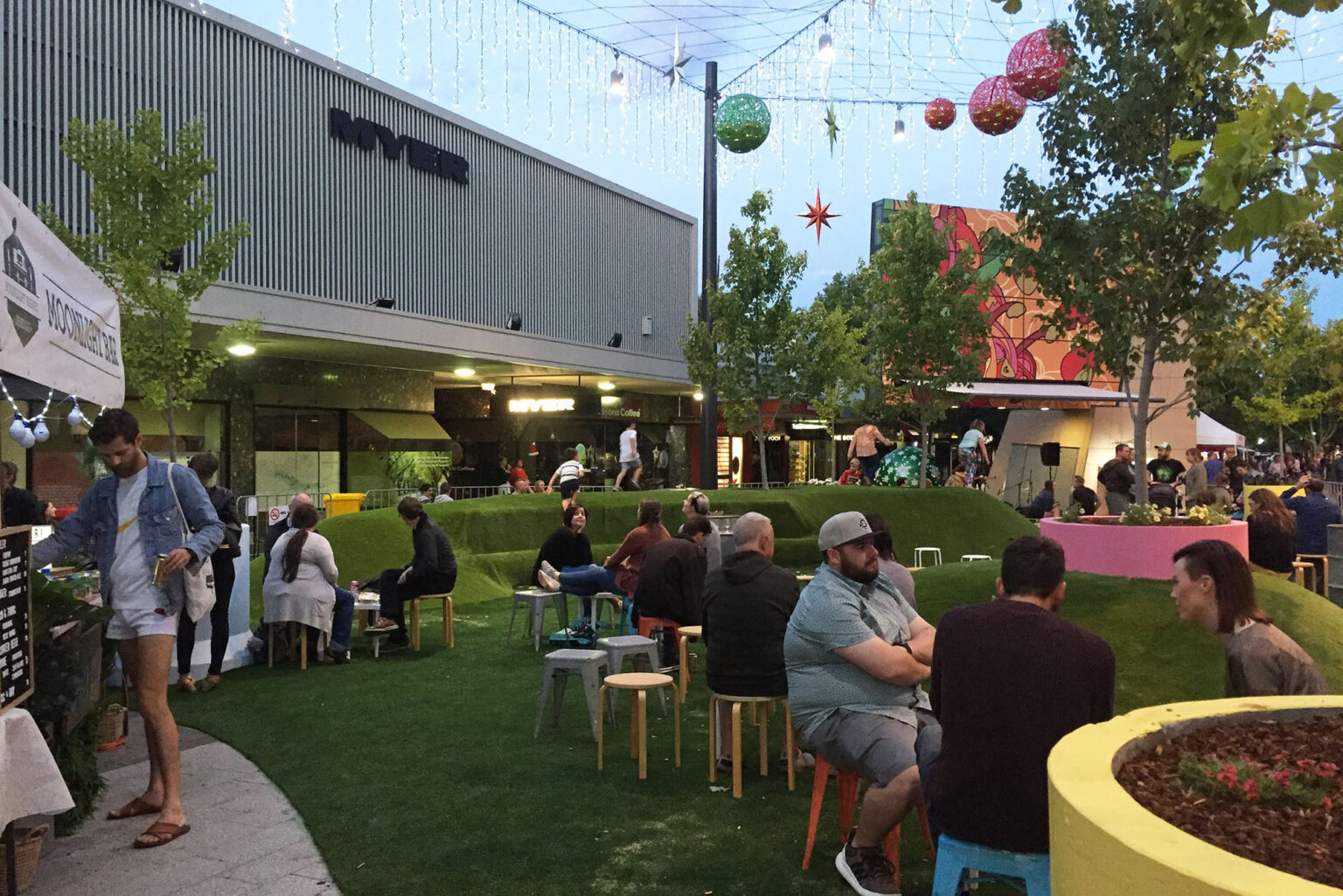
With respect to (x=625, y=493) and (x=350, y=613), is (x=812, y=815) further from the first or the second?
(x=625, y=493)

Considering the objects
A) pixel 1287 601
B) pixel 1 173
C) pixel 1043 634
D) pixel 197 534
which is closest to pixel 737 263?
pixel 1 173

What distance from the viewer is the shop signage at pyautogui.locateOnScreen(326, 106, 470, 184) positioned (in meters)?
22.0

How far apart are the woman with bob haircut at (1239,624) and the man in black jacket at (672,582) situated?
175 inches

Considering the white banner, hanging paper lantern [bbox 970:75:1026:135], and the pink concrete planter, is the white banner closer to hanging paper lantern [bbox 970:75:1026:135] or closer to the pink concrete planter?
the pink concrete planter

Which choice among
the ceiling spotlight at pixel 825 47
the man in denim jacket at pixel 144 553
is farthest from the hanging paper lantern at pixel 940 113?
the man in denim jacket at pixel 144 553

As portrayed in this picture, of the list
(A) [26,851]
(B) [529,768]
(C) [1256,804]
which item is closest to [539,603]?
(B) [529,768]

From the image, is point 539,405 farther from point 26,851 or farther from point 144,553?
point 26,851

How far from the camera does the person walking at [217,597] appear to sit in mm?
8523

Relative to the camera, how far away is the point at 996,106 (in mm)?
12133

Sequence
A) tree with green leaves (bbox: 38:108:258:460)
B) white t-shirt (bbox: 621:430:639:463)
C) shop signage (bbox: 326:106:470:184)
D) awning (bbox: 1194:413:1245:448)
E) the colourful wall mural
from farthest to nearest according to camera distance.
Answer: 1. awning (bbox: 1194:413:1245:448)
2. the colourful wall mural
3. shop signage (bbox: 326:106:470:184)
4. white t-shirt (bbox: 621:430:639:463)
5. tree with green leaves (bbox: 38:108:258:460)

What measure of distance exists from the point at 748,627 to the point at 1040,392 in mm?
31930

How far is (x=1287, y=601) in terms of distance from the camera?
728cm

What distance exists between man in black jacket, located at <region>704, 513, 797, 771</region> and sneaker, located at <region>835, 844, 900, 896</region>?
1.23 metres

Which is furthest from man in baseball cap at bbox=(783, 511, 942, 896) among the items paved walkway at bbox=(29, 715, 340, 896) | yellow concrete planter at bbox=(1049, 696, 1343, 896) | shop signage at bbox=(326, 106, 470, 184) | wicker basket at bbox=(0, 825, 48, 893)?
shop signage at bbox=(326, 106, 470, 184)
